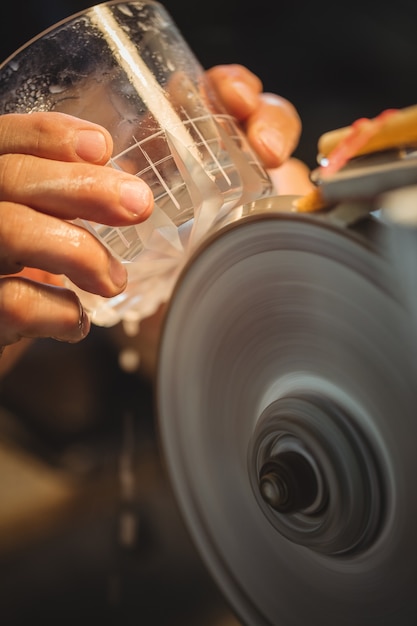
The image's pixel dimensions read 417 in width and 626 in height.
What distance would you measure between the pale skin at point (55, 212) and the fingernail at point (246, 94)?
1.48 feet

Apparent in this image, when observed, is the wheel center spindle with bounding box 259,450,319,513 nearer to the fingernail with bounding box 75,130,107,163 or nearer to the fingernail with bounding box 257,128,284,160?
the fingernail with bounding box 75,130,107,163

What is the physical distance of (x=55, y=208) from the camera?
20.9 inches

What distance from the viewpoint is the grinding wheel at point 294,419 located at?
1.44 ft

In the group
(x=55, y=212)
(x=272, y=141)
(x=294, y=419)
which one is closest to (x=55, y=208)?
(x=55, y=212)

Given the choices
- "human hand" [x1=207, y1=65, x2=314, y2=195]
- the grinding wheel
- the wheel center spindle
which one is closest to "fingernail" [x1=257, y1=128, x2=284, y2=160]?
"human hand" [x1=207, y1=65, x2=314, y2=195]

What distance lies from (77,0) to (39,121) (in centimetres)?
80

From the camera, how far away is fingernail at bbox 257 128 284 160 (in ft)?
2.75

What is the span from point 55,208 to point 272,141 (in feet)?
1.36

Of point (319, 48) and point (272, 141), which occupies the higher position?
point (319, 48)

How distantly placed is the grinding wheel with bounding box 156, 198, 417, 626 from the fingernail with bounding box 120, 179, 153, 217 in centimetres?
7

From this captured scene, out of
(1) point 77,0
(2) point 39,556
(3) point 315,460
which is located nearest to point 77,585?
(2) point 39,556

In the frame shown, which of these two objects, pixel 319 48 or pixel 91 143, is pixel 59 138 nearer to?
pixel 91 143

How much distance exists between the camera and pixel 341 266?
1.48 feet

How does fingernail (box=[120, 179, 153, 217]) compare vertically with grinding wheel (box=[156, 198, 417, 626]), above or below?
above
